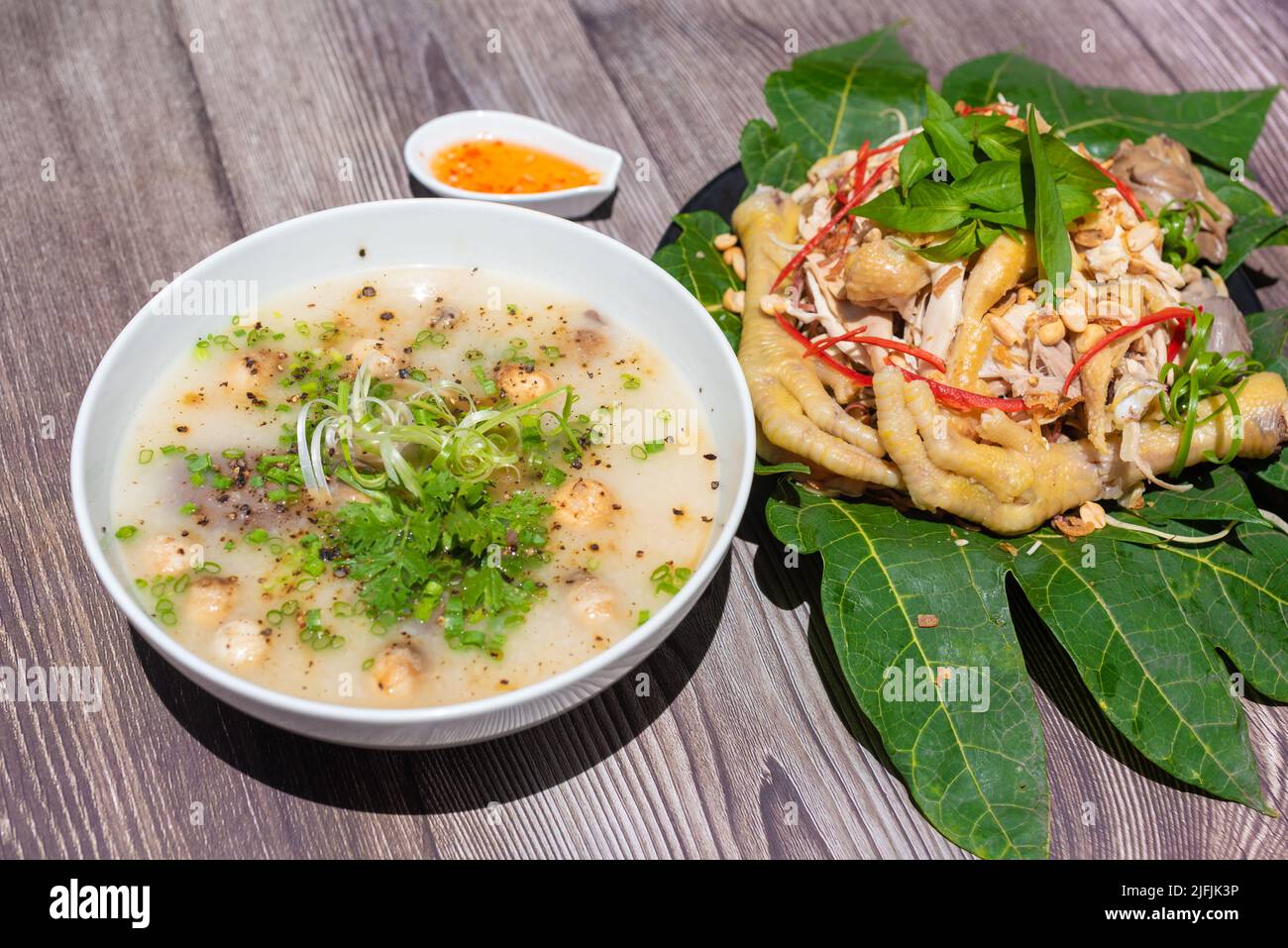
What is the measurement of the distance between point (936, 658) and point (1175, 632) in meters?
0.56

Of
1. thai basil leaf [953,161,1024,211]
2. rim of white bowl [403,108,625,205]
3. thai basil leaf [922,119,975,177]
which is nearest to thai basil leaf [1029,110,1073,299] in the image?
thai basil leaf [953,161,1024,211]

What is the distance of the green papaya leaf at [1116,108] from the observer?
3.27 metres

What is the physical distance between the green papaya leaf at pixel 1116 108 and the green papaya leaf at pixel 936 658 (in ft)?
5.34

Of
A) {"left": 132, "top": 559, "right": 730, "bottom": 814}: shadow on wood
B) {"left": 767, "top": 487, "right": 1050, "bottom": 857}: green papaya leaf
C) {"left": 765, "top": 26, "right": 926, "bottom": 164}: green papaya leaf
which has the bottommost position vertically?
{"left": 132, "top": 559, "right": 730, "bottom": 814}: shadow on wood

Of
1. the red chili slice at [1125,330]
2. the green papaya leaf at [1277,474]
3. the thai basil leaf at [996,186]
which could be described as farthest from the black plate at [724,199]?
the thai basil leaf at [996,186]

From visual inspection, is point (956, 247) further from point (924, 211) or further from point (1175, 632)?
point (1175, 632)

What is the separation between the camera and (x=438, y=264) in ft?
8.50

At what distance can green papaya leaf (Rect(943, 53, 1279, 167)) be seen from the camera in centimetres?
327

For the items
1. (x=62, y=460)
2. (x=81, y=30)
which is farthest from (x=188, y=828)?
(x=81, y=30)

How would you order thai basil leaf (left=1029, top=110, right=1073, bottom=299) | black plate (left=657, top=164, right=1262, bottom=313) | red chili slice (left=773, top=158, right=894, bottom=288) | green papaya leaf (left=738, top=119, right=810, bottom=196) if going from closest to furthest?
thai basil leaf (left=1029, top=110, right=1073, bottom=299) → red chili slice (left=773, top=158, right=894, bottom=288) → black plate (left=657, top=164, right=1262, bottom=313) → green papaya leaf (left=738, top=119, right=810, bottom=196)

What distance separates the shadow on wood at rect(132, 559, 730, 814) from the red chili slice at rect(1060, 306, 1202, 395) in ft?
4.30

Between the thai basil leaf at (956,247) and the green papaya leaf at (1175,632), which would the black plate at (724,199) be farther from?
the green papaya leaf at (1175,632)

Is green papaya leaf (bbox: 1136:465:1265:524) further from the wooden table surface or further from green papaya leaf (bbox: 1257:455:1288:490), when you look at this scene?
the wooden table surface

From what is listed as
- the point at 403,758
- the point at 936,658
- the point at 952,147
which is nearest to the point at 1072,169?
the point at 952,147
